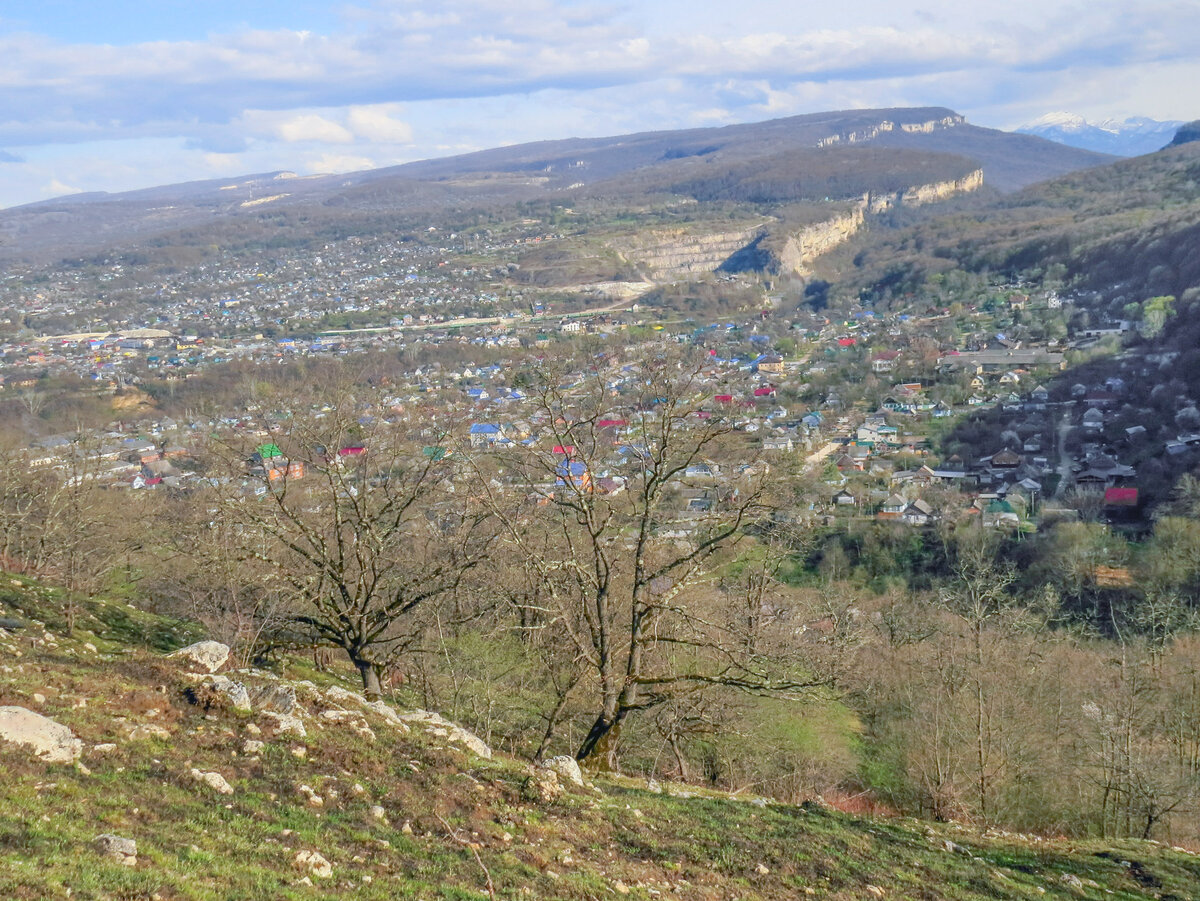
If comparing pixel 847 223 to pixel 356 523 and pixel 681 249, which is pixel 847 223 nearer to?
pixel 681 249

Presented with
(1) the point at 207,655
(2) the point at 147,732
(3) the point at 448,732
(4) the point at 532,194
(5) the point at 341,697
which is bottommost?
(3) the point at 448,732

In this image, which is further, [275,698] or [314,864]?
[275,698]

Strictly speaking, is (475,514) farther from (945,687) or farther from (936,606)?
(936,606)

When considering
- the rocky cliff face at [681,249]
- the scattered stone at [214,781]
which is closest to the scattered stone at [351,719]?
the scattered stone at [214,781]

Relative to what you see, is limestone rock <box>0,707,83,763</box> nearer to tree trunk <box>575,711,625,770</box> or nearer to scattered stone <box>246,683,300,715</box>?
scattered stone <box>246,683,300,715</box>

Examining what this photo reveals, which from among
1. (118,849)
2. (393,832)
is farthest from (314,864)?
(118,849)

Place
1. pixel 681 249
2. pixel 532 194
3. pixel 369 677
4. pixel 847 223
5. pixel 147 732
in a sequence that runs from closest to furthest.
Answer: pixel 147 732
pixel 369 677
pixel 681 249
pixel 847 223
pixel 532 194
